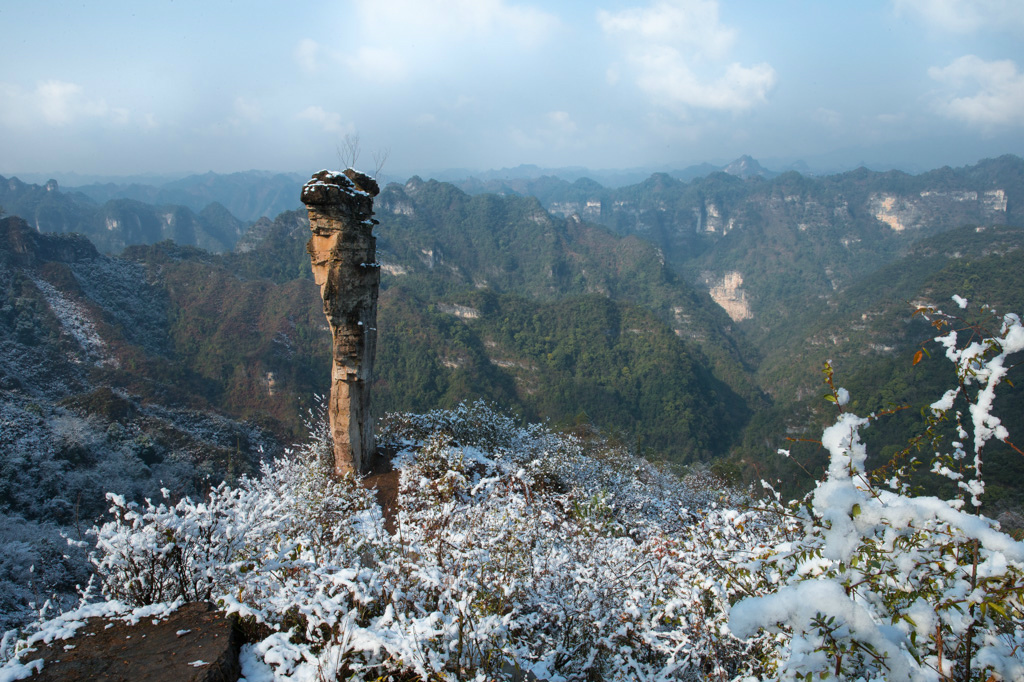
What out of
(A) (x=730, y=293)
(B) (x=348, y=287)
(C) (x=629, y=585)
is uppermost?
(B) (x=348, y=287)

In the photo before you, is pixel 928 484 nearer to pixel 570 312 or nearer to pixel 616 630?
pixel 616 630

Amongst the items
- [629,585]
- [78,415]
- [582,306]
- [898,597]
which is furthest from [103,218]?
[898,597]

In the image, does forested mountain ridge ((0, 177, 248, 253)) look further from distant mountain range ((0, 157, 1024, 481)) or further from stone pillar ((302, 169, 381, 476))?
stone pillar ((302, 169, 381, 476))

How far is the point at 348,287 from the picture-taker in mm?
10852

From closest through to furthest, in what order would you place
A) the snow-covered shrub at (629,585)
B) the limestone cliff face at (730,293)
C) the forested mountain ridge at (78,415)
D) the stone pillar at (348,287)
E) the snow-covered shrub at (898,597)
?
the snow-covered shrub at (898,597) < the snow-covered shrub at (629,585) < the stone pillar at (348,287) < the forested mountain ridge at (78,415) < the limestone cliff face at (730,293)

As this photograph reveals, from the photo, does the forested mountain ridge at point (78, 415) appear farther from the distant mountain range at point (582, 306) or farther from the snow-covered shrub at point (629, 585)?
the distant mountain range at point (582, 306)

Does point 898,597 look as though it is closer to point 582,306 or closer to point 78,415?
point 78,415

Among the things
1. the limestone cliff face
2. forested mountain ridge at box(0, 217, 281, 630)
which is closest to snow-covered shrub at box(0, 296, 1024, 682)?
forested mountain ridge at box(0, 217, 281, 630)

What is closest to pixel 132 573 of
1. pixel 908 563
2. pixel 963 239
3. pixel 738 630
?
pixel 738 630

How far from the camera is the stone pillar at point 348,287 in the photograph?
409 inches

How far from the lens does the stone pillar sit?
34.1ft

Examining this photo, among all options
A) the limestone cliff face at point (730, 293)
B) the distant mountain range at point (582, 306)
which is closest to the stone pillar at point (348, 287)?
the distant mountain range at point (582, 306)

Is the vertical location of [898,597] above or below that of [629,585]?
above

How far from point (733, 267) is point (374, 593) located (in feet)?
641
